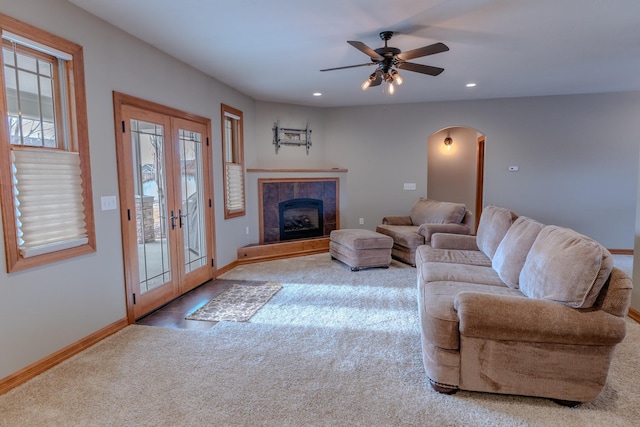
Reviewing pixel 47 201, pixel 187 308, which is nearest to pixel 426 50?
pixel 47 201

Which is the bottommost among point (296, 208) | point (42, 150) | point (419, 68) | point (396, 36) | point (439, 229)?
point (439, 229)

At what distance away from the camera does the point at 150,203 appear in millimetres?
3529

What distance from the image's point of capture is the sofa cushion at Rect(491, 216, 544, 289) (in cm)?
262

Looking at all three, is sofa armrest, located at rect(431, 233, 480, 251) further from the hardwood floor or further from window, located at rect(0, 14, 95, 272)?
window, located at rect(0, 14, 95, 272)

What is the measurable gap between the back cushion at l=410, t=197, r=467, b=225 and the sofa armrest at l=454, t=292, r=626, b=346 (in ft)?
11.0

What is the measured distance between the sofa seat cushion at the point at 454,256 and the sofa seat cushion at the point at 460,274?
0.15 meters

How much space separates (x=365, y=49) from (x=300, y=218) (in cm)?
383

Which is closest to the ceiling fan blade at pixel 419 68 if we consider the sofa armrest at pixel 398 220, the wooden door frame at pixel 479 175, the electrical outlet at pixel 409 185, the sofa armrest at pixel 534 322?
the sofa armrest at pixel 534 322

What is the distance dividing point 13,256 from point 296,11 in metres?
2.63

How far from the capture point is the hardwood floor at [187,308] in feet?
10.4

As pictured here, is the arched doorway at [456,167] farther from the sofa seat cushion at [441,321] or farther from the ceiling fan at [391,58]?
the sofa seat cushion at [441,321]

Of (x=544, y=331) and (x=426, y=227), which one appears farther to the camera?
(x=426, y=227)

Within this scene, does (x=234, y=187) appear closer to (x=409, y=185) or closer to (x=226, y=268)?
(x=226, y=268)

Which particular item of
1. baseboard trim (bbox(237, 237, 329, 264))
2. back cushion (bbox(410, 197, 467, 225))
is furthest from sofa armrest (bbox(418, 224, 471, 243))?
baseboard trim (bbox(237, 237, 329, 264))
